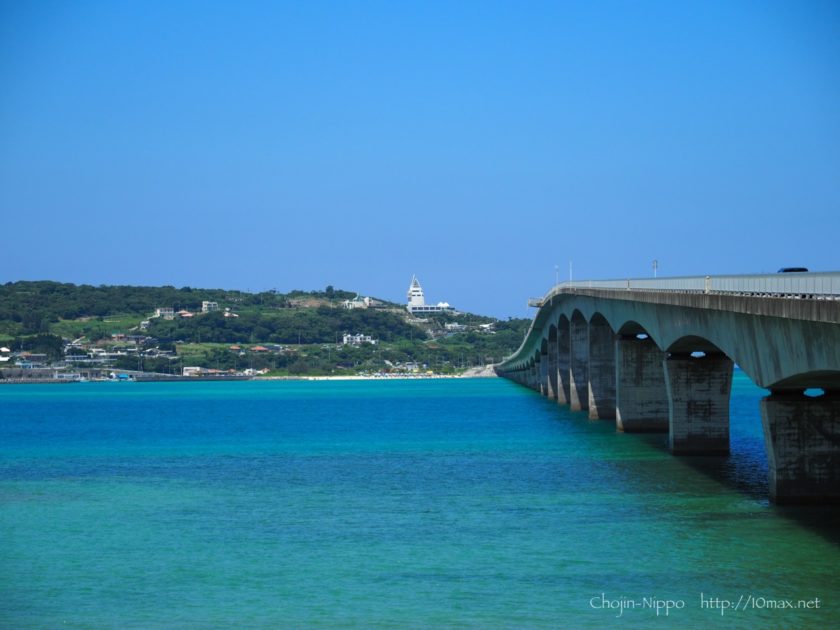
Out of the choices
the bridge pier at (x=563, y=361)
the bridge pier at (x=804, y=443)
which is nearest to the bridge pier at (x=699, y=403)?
the bridge pier at (x=804, y=443)

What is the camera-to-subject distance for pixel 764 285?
3941 cm

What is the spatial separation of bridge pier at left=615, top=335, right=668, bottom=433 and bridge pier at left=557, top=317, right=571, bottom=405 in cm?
3827

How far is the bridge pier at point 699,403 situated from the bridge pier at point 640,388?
12522 mm

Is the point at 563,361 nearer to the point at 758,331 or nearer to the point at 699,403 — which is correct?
the point at 699,403

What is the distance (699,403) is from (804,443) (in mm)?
16759

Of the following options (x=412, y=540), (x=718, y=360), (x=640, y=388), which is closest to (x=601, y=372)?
(x=640, y=388)

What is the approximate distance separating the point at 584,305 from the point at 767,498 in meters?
45.6

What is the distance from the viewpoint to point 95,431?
3546 inches

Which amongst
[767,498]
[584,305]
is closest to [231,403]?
[584,305]

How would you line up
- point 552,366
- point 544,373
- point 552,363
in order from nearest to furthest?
point 552,366 < point 552,363 < point 544,373

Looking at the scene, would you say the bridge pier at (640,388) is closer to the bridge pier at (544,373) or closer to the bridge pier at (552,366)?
the bridge pier at (552,366)

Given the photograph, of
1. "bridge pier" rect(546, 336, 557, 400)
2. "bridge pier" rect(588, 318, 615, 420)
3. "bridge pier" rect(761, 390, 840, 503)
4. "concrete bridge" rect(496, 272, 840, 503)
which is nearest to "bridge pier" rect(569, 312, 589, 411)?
"concrete bridge" rect(496, 272, 840, 503)

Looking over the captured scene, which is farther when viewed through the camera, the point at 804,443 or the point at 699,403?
the point at 699,403

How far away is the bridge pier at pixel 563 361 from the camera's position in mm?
108312
